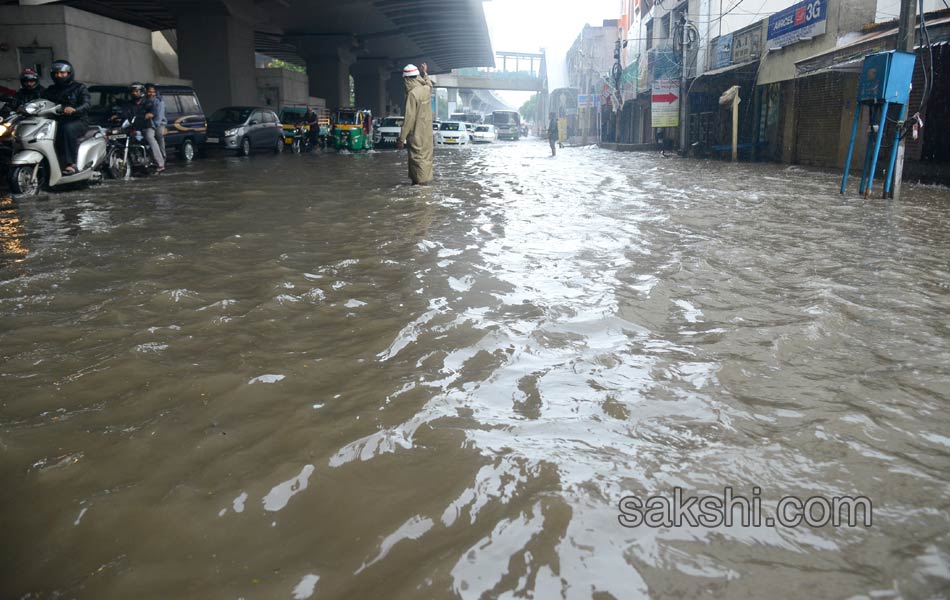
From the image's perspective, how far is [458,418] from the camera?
118 inches

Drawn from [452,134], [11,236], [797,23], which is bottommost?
[11,236]

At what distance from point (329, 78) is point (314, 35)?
2238mm

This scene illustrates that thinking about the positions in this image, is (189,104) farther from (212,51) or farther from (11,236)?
(11,236)

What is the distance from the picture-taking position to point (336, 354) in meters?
3.69

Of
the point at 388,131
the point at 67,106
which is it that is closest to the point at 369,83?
the point at 388,131

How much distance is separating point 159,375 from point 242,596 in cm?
173

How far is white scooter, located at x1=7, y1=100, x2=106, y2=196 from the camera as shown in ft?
32.3

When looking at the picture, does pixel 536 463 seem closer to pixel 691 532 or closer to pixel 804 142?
pixel 691 532

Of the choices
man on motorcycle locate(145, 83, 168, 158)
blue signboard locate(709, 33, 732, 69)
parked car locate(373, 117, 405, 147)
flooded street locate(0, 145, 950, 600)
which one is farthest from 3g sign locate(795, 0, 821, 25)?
man on motorcycle locate(145, 83, 168, 158)

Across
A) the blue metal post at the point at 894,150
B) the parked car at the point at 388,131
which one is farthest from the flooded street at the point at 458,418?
the parked car at the point at 388,131

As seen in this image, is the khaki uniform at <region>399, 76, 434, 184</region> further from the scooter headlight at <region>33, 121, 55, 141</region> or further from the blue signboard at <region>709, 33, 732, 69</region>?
the blue signboard at <region>709, 33, 732, 69</region>

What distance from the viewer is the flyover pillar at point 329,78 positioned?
38.8 meters

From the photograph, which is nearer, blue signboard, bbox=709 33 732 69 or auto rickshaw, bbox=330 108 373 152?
auto rickshaw, bbox=330 108 373 152

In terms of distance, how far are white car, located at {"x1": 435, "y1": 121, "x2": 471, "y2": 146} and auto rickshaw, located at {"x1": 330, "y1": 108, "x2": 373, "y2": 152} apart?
5.58 meters
